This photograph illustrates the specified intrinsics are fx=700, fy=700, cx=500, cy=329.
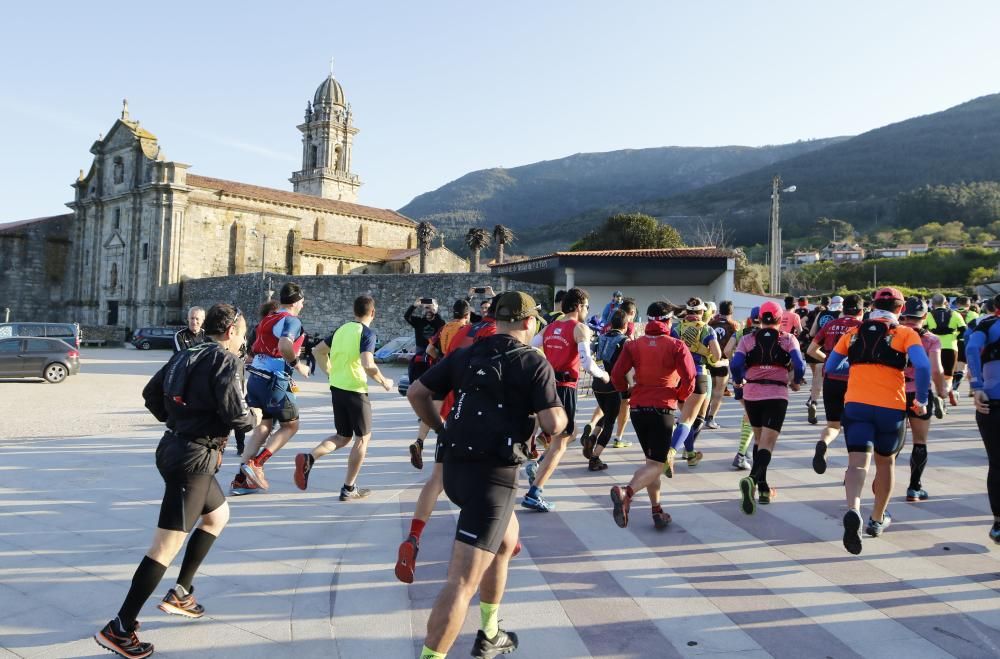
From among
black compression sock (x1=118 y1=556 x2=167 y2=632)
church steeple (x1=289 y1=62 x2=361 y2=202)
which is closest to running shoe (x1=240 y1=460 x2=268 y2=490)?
Answer: black compression sock (x1=118 y1=556 x2=167 y2=632)

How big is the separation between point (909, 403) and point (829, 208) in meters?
121

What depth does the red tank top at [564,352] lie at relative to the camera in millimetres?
6441

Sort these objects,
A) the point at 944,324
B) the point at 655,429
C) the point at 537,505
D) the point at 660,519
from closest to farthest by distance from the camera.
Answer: the point at 655,429 < the point at 660,519 < the point at 537,505 < the point at 944,324

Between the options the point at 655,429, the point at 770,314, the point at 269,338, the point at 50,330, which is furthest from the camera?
the point at 50,330

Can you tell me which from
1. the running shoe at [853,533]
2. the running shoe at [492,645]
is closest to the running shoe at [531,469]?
the running shoe at [853,533]

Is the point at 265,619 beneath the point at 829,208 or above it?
beneath

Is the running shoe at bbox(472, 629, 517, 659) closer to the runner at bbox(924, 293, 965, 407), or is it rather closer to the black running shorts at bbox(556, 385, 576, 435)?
the black running shorts at bbox(556, 385, 576, 435)

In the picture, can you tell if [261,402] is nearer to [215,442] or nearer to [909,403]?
[215,442]

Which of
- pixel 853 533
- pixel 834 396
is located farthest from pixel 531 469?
pixel 853 533

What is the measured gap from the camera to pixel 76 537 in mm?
5195

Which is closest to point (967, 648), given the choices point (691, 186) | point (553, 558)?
point (553, 558)

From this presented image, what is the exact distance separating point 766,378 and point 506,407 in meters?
3.94

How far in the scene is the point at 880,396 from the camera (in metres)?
4.94

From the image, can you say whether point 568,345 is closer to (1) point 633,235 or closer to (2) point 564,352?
(2) point 564,352
